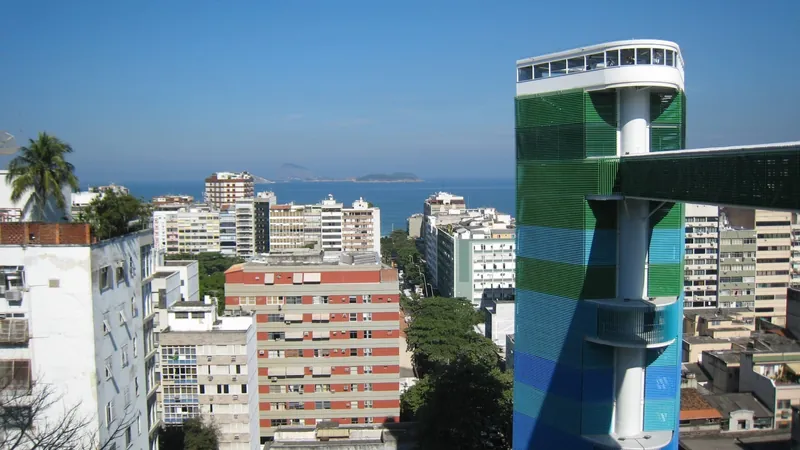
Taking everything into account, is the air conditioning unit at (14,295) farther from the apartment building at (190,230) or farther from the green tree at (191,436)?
the apartment building at (190,230)

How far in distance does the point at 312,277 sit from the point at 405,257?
40.4 meters

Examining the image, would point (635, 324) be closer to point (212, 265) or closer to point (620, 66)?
point (620, 66)

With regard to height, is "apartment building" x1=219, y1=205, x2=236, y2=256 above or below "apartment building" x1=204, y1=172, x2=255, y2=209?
below

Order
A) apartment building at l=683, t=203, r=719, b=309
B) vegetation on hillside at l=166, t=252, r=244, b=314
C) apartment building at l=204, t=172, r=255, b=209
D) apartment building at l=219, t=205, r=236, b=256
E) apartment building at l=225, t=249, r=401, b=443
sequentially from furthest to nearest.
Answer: apartment building at l=204, t=172, r=255, b=209
apartment building at l=219, t=205, r=236, b=256
vegetation on hillside at l=166, t=252, r=244, b=314
apartment building at l=683, t=203, r=719, b=309
apartment building at l=225, t=249, r=401, b=443

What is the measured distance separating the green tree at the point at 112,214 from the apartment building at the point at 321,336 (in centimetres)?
1293

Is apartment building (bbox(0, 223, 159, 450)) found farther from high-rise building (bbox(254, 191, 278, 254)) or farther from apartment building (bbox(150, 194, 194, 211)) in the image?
apartment building (bbox(150, 194, 194, 211))

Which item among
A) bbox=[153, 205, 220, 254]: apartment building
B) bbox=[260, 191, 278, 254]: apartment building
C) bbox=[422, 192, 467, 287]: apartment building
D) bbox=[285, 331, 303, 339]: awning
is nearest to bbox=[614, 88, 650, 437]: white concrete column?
bbox=[285, 331, 303, 339]: awning

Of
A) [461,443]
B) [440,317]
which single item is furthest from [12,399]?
[440,317]

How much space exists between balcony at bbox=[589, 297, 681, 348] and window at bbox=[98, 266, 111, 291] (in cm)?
789

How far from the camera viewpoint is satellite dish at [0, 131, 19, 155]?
11.1m

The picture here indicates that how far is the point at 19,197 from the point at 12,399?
3428 millimetres

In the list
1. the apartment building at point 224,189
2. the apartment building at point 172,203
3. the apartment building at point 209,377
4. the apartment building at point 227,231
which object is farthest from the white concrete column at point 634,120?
the apartment building at point 224,189

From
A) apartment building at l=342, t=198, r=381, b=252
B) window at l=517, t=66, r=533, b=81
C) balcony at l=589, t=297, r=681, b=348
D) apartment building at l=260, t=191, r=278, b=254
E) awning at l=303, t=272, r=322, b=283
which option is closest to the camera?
balcony at l=589, t=297, r=681, b=348

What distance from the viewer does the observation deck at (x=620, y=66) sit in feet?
33.5
